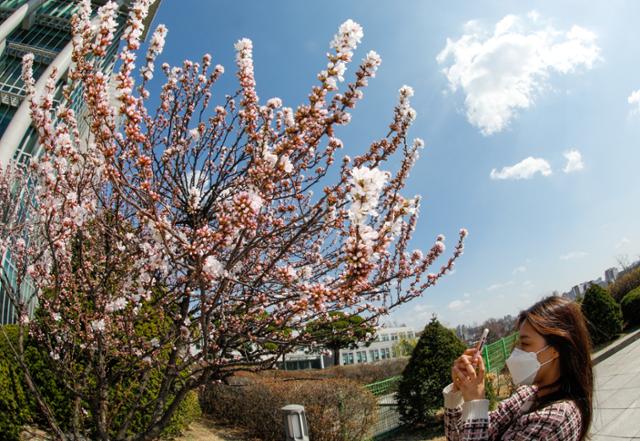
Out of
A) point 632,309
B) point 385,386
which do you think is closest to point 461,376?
point 385,386

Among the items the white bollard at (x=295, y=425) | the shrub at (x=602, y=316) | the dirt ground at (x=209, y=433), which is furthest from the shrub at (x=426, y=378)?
the shrub at (x=602, y=316)

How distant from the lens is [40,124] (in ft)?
8.75

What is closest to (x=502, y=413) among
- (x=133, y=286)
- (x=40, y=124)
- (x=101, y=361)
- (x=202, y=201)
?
(x=101, y=361)

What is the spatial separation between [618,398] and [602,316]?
24.1ft

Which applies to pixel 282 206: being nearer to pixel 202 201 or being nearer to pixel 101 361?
pixel 202 201

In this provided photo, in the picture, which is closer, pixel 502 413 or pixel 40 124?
pixel 502 413

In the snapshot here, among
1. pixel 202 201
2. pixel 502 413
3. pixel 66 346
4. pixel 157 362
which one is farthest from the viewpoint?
pixel 202 201

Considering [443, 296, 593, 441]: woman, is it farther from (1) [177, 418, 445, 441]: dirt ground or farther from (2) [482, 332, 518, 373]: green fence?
(2) [482, 332, 518, 373]: green fence

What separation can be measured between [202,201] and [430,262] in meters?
2.66

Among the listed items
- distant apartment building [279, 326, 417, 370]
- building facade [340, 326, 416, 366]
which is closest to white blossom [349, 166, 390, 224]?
distant apartment building [279, 326, 417, 370]

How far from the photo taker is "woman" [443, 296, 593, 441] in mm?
1556

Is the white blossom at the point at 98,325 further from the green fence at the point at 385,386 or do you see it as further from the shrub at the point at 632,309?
the shrub at the point at 632,309

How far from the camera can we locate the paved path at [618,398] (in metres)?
5.66

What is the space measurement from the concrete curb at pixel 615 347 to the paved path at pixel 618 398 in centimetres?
17
